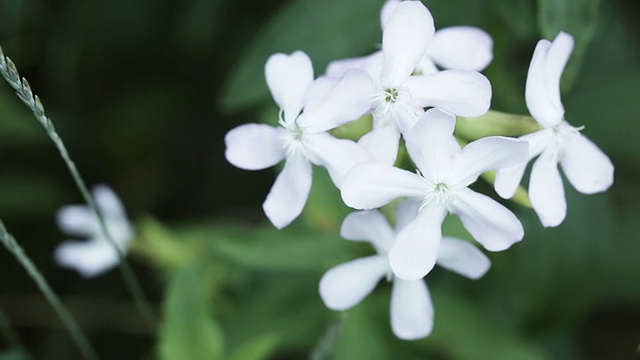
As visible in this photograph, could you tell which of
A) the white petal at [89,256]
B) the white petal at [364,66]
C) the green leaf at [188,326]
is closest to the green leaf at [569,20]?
the white petal at [364,66]

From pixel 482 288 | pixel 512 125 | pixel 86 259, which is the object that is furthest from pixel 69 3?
pixel 512 125

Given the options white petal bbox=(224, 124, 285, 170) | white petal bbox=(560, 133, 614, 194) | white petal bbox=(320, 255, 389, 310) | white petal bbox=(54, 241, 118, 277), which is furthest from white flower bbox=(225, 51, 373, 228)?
white petal bbox=(54, 241, 118, 277)

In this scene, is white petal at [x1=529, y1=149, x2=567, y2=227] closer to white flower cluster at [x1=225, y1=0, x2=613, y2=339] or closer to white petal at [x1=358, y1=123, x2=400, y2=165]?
white flower cluster at [x1=225, y1=0, x2=613, y2=339]

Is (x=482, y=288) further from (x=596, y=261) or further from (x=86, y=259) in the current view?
(x=86, y=259)

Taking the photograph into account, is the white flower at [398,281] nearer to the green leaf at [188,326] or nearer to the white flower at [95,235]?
the green leaf at [188,326]

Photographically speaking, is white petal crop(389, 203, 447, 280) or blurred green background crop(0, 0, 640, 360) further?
blurred green background crop(0, 0, 640, 360)

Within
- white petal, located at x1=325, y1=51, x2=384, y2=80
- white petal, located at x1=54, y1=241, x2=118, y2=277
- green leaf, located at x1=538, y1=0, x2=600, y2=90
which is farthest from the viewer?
white petal, located at x1=54, y1=241, x2=118, y2=277
